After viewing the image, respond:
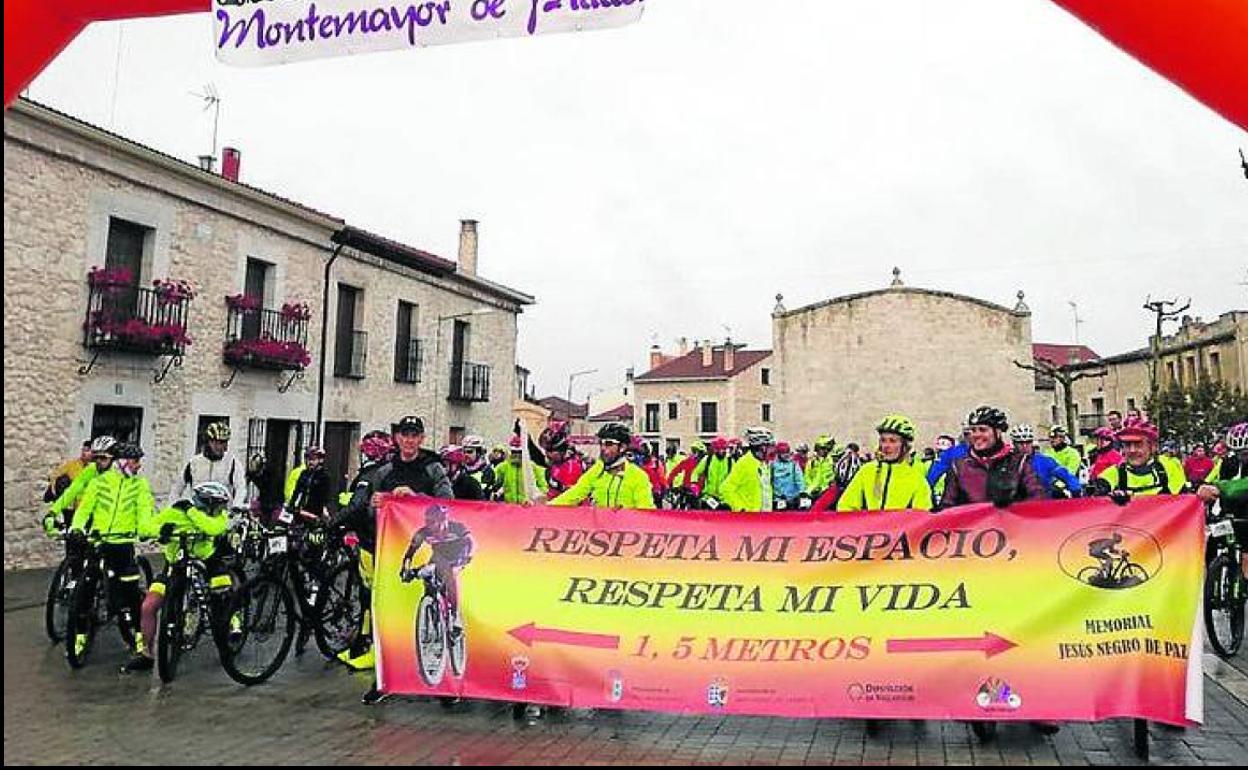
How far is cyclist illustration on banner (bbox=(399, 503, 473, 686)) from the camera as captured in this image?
19.7ft

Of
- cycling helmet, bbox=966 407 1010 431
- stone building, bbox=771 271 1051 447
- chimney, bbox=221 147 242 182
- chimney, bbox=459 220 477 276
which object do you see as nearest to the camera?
cycling helmet, bbox=966 407 1010 431

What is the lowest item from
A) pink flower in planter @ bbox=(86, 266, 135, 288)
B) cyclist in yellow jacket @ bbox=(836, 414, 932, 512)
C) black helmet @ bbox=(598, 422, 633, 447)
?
cyclist in yellow jacket @ bbox=(836, 414, 932, 512)

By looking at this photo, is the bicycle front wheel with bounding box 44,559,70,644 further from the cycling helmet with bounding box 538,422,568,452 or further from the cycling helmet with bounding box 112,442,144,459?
the cycling helmet with bounding box 538,422,568,452

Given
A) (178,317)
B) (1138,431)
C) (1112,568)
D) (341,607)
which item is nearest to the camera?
(1112,568)

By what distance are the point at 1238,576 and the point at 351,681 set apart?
7.26 meters

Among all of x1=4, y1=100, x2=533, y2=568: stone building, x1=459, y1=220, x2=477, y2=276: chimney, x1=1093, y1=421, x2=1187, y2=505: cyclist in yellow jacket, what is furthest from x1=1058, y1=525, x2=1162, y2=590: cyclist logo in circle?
x1=459, y1=220, x2=477, y2=276: chimney

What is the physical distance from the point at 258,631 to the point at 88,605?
1512 millimetres

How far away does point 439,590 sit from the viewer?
609cm

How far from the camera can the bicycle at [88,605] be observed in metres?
7.31

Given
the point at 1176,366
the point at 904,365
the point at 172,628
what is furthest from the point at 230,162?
the point at 1176,366

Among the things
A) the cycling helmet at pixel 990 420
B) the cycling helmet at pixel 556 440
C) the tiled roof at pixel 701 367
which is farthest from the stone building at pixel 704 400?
the cycling helmet at pixel 990 420

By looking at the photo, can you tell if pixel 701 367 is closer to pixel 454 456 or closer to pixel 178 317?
pixel 178 317

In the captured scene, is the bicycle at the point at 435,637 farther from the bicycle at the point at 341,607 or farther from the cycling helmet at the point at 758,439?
the cycling helmet at the point at 758,439

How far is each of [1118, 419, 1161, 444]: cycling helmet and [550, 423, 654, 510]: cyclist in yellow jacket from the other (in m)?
4.48
